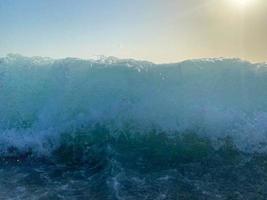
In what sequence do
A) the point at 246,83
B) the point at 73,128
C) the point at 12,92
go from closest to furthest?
the point at 73,128 < the point at 246,83 < the point at 12,92

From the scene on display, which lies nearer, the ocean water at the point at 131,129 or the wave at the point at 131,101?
the ocean water at the point at 131,129

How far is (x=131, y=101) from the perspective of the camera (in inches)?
567

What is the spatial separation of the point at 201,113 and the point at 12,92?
740 centimetres

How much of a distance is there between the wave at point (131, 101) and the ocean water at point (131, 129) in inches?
1.4

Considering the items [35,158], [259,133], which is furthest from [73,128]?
[259,133]

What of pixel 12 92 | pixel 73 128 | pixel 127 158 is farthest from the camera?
pixel 12 92

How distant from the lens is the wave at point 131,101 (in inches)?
524

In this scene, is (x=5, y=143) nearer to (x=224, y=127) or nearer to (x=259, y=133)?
(x=224, y=127)

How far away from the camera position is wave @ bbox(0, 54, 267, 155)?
13312 millimetres

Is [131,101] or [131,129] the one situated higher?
[131,101]

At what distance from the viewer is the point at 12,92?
1593 centimetres

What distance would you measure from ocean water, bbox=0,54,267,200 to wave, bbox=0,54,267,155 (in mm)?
36

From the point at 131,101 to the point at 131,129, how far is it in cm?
134

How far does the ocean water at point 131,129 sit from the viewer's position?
9695mm
